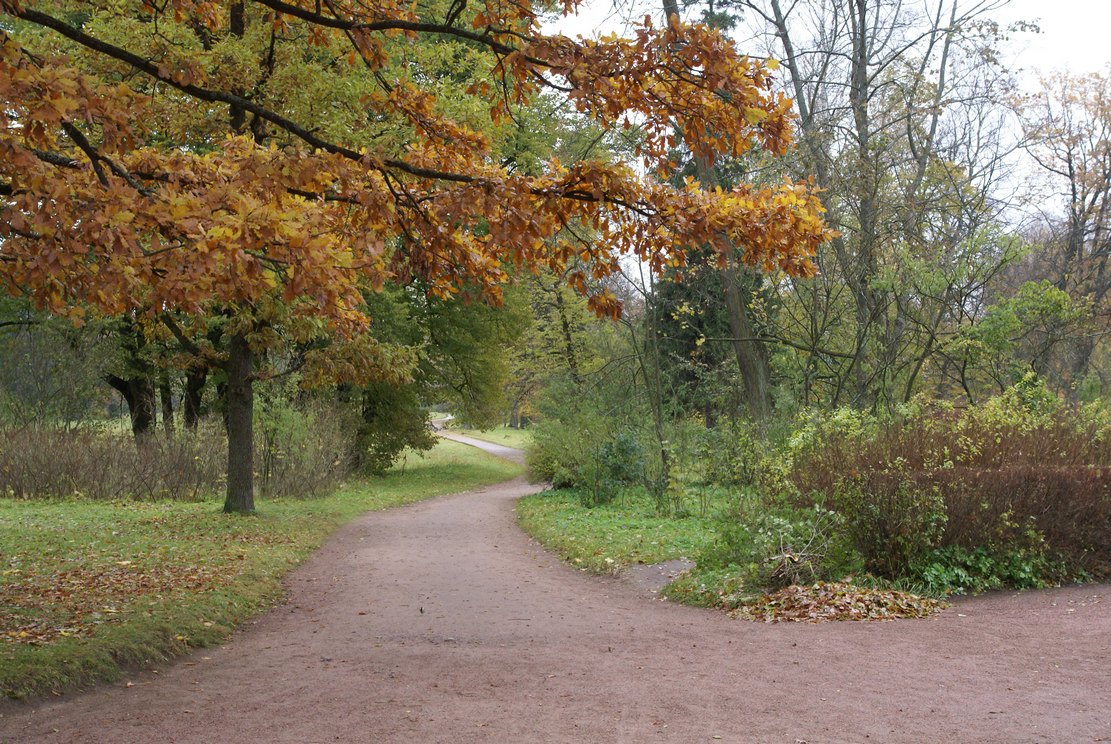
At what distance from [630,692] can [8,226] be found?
4480mm

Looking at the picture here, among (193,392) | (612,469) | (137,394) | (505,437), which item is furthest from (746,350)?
(505,437)

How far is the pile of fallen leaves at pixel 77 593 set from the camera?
6598 mm

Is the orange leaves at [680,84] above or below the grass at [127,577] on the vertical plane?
above

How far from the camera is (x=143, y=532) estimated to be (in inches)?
489

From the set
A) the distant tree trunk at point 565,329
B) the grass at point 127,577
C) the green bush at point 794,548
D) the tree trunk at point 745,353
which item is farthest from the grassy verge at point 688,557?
the distant tree trunk at point 565,329

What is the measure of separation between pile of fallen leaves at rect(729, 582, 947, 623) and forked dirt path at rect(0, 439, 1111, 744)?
0.88 feet

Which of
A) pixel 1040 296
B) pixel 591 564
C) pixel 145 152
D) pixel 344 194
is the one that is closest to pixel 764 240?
pixel 344 194

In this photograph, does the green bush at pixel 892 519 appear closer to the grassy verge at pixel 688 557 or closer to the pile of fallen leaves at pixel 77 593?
the grassy verge at pixel 688 557

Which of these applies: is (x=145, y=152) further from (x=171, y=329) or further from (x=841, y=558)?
(x=171, y=329)

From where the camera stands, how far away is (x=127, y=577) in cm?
895

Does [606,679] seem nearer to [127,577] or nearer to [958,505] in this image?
[958,505]

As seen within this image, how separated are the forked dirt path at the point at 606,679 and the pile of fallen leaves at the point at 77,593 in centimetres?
92

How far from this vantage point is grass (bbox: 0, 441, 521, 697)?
6020 mm

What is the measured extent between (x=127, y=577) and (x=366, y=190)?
484cm
